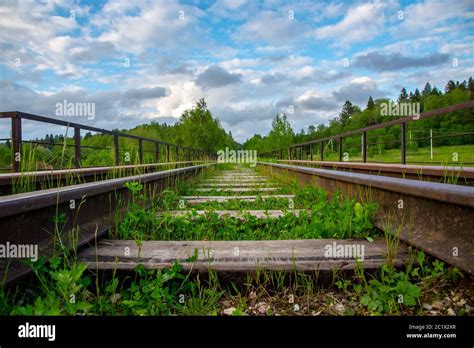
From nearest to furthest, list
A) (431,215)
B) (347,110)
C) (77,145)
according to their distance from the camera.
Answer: (431,215) → (77,145) → (347,110)

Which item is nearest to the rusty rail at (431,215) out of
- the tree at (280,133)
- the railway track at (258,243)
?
the railway track at (258,243)

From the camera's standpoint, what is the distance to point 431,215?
1828 millimetres

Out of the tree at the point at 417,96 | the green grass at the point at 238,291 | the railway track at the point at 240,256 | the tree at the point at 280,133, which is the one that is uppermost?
the tree at the point at 417,96

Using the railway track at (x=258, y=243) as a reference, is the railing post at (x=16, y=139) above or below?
above

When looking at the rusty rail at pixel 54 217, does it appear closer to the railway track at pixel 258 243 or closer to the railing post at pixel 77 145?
the railway track at pixel 258 243

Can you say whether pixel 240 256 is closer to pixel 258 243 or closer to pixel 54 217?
pixel 258 243

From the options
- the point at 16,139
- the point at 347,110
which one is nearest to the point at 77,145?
the point at 16,139

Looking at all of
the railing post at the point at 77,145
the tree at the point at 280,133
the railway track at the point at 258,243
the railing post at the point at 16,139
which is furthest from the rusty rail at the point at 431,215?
the tree at the point at 280,133

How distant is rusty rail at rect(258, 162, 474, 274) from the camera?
154 centimetres

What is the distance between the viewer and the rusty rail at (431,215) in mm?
1539

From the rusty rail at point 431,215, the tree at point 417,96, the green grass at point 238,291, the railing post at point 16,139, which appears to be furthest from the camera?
the tree at point 417,96

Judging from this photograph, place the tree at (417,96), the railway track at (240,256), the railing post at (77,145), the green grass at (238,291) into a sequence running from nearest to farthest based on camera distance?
the green grass at (238,291), the railway track at (240,256), the railing post at (77,145), the tree at (417,96)

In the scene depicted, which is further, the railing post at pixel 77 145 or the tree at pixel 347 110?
the tree at pixel 347 110

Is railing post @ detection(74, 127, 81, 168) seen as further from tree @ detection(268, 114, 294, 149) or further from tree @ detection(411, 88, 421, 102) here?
tree @ detection(411, 88, 421, 102)
